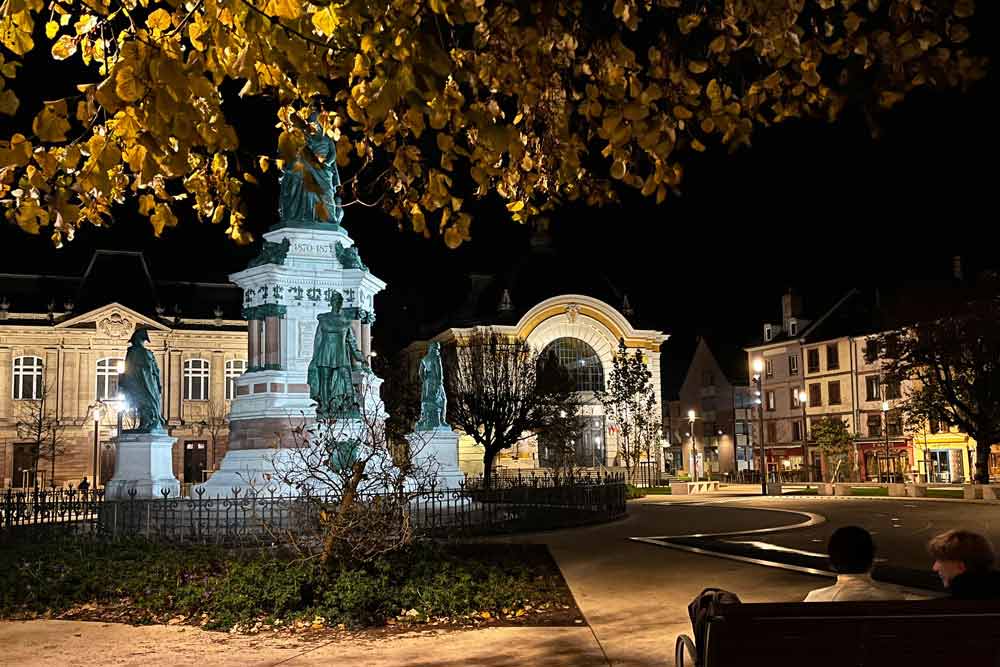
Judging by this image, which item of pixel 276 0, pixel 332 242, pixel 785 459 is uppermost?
pixel 332 242

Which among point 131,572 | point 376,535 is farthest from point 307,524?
point 131,572

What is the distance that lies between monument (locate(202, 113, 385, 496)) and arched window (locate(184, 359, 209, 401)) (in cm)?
4751

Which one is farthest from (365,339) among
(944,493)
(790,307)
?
(790,307)

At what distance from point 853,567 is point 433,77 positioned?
363cm

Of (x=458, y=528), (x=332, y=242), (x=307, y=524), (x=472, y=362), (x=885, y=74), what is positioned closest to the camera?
(x=885, y=74)

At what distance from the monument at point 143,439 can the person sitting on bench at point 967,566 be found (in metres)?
24.0

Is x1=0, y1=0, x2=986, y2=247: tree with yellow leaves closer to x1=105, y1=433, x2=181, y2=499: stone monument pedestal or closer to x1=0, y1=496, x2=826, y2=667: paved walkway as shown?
x1=0, y1=496, x2=826, y2=667: paved walkway

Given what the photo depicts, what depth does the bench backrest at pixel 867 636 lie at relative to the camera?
5109 mm

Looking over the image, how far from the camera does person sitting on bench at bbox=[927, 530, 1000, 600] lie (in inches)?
218

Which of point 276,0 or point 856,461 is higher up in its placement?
point 276,0

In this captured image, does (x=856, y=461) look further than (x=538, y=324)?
No

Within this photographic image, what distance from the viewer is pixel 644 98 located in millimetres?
6738

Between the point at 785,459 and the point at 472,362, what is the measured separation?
31868 millimetres

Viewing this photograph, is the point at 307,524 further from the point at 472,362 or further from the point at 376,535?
the point at 472,362
